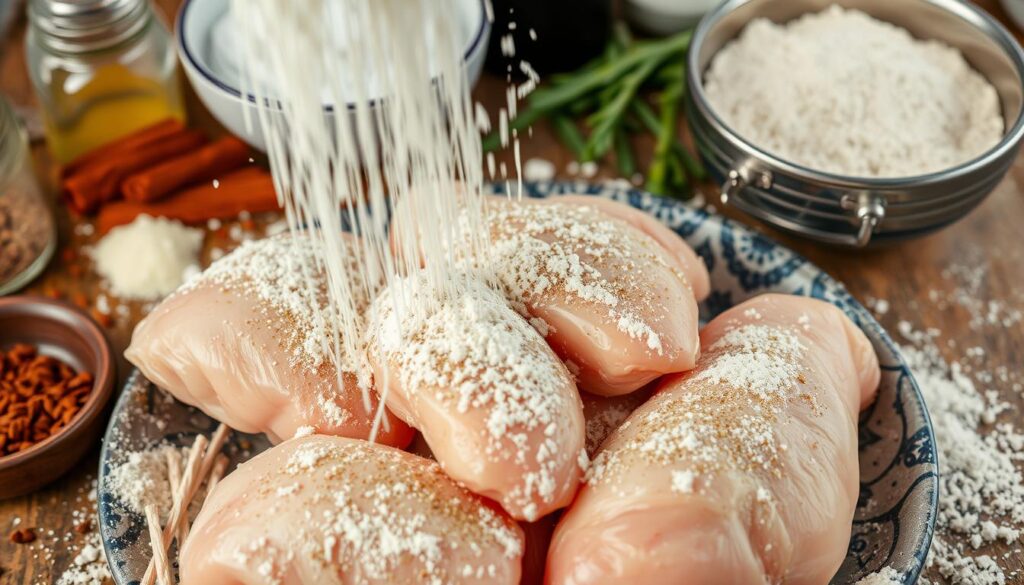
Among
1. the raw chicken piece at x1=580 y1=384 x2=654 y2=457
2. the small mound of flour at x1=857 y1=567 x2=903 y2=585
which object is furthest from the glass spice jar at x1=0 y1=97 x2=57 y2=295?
the small mound of flour at x1=857 y1=567 x2=903 y2=585

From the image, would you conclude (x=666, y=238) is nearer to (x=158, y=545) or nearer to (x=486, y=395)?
(x=486, y=395)

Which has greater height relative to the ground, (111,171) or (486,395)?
(486,395)

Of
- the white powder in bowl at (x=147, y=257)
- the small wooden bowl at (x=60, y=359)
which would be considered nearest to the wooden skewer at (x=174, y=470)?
the small wooden bowl at (x=60, y=359)

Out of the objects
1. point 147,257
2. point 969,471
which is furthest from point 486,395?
point 147,257

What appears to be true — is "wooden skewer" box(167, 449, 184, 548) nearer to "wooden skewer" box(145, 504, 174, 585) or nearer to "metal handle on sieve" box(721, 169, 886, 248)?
"wooden skewer" box(145, 504, 174, 585)

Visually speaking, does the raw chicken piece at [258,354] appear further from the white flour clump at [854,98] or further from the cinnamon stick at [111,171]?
the white flour clump at [854,98]

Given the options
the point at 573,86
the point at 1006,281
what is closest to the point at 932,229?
the point at 1006,281

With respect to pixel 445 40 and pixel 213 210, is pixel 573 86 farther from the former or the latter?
pixel 445 40
